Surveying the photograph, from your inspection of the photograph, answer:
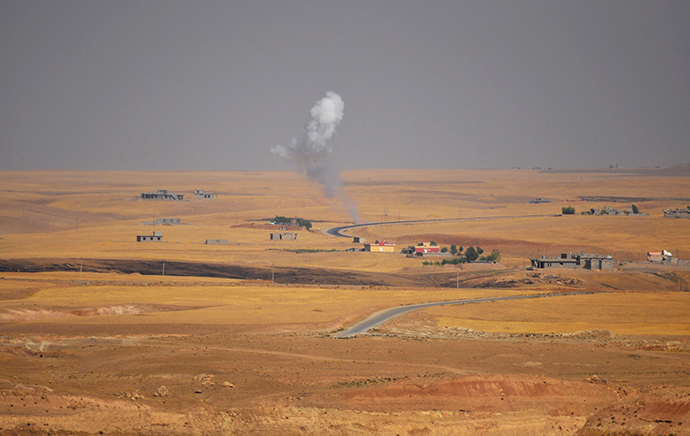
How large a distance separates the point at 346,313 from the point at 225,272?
43.3m

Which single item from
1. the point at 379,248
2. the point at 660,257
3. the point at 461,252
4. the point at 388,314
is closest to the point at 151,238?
the point at 379,248

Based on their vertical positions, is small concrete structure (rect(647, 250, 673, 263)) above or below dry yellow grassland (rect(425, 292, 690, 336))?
above

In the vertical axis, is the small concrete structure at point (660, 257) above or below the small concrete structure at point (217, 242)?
above

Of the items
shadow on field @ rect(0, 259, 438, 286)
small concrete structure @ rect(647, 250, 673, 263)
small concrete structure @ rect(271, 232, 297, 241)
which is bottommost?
shadow on field @ rect(0, 259, 438, 286)

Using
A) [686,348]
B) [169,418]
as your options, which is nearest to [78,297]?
[169,418]

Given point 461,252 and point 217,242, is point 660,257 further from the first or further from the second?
point 217,242

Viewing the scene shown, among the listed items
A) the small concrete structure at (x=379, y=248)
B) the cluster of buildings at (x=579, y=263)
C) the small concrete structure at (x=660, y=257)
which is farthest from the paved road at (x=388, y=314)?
the small concrete structure at (x=379, y=248)

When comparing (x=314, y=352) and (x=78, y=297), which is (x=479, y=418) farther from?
(x=78, y=297)

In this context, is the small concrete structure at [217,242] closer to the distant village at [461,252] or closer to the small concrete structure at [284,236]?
the distant village at [461,252]

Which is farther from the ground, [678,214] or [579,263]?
[678,214]

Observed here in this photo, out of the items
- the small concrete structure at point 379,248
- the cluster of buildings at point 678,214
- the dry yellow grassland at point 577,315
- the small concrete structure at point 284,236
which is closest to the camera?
the dry yellow grassland at point 577,315

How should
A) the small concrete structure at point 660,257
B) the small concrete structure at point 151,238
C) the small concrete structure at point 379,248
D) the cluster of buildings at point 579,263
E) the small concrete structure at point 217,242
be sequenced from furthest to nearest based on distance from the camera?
the small concrete structure at point 217,242, the small concrete structure at point 151,238, the small concrete structure at point 379,248, the small concrete structure at point 660,257, the cluster of buildings at point 579,263

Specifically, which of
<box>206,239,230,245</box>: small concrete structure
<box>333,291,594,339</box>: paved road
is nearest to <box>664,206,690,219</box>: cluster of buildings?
<box>206,239,230,245</box>: small concrete structure

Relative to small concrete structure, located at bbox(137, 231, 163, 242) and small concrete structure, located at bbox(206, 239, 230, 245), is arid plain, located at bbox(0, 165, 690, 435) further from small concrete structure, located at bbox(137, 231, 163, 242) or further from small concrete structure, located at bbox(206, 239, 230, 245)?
small concrete structure, located at bbox(206, 239, 230, 245)
